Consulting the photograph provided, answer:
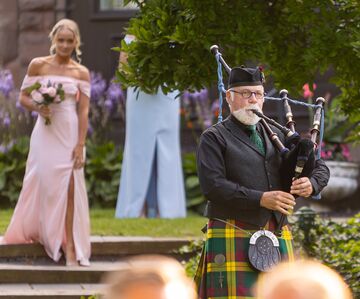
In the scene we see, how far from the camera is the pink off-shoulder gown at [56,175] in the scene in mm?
9812

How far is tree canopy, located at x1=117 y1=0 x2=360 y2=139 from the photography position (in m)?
6.89

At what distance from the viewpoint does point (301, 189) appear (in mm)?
5344

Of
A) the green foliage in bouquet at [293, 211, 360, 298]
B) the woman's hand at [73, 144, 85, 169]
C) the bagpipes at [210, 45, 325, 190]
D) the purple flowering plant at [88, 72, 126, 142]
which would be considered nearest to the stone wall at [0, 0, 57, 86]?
the purple flowering plant at [88, 72, 126, 142]

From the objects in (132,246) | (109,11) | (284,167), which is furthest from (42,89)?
(109,11)

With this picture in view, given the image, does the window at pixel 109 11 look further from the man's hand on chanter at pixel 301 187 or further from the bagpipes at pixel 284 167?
the man's hand on chanter at pixel 301 187

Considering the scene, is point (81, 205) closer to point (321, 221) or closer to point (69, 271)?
point (69, 271)

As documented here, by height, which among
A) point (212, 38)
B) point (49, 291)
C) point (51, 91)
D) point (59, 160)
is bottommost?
point (49, 291)

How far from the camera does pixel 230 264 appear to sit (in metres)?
5.51

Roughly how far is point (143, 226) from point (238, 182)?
5576 mm

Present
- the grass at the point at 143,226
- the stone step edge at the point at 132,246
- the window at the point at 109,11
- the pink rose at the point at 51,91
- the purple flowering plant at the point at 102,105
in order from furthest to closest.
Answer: the window at the point at 109,11
the purple flowering plant at the point at 102,105
the grass at the point at 143,226
the stone step edge at the point at 132,246
the pink rose at the point at 51,91

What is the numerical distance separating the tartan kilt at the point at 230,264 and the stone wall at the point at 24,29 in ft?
29.9

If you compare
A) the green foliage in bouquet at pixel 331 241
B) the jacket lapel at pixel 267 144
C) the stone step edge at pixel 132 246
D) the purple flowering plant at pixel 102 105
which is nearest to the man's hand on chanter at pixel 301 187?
the jacket lapel at pixel 267 144

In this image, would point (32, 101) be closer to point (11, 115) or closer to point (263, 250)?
point (11, 115)

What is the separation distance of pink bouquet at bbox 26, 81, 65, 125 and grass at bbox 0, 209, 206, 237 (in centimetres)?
151
